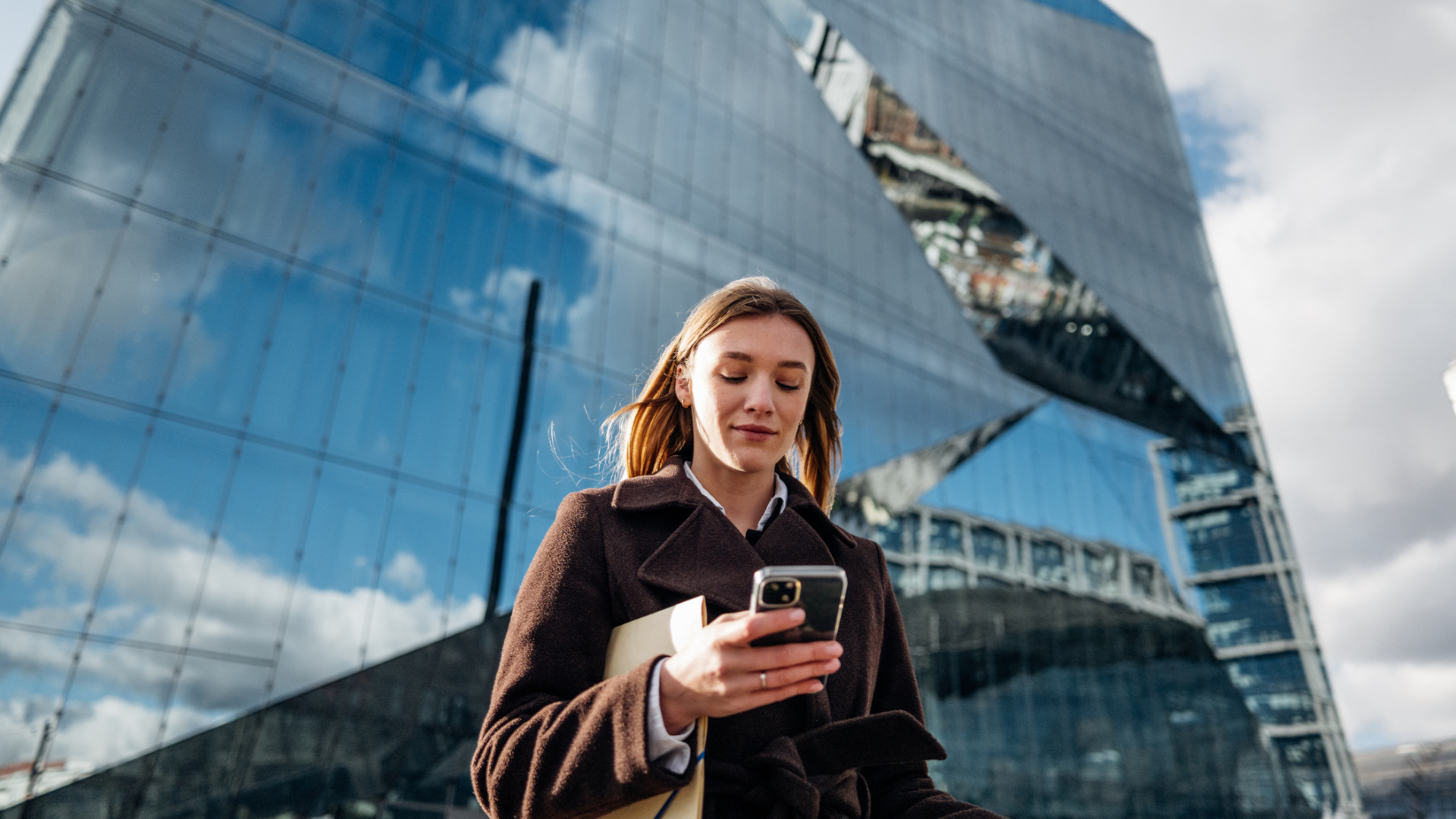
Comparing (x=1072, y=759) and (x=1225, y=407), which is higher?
(x=1225, y=407)

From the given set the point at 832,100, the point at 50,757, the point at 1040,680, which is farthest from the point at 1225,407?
the point at 50,757

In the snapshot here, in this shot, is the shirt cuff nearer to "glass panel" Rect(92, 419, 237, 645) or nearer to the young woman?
the young woman

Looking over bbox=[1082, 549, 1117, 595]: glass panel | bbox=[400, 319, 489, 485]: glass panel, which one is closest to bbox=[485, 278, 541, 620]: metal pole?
bbox=[400, 319, 489, 485]: glass panel

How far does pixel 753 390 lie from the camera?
154 cm

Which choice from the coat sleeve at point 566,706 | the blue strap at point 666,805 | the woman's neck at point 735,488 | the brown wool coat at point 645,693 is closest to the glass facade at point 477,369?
the woman's neck at point 735,488

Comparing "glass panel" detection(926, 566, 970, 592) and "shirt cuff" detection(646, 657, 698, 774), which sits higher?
"glass panel" detection(926, 566, 970, 592)

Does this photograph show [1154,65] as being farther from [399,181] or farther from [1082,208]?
[399,181]

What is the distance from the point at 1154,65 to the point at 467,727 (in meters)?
24.9

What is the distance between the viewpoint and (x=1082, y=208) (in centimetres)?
2042

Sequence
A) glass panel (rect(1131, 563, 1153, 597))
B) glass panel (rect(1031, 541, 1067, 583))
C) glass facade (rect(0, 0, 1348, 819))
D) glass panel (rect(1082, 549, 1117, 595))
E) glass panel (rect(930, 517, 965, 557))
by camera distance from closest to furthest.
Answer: glass facade (rect(0, 0, 1348, 819)), glass panel (rect(930, 517, 965, 557)), glass panel (rect(1031, 541, 1067, 583)), glass panel (rect(1082, 549, 1117, 595)), glass panel (rect(1131, 563, 1153, 597))

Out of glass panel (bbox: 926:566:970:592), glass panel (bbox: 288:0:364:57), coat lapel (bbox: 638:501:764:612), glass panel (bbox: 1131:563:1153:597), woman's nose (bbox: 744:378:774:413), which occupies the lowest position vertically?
coat lapel (bbox: 638:501:764:612)

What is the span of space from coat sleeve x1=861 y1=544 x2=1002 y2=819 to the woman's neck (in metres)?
0.27

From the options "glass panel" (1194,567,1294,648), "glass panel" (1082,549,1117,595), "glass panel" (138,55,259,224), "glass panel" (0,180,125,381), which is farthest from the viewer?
"glass panel" (1194,567,1294,648)

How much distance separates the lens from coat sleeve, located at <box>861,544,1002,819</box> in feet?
4.97
